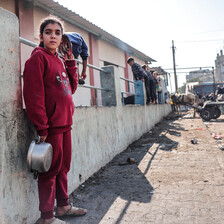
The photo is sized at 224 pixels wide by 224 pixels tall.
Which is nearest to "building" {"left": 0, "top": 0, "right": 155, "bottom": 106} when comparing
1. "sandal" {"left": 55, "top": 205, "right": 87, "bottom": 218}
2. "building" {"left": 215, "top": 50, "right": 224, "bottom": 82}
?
"sandal" {"left": 55, "top": 205, "right": 87, "bottom": 218}

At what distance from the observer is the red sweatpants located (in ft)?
6.74

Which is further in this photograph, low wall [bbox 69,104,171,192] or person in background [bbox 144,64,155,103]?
person in background [bbox 144,64,155,103]

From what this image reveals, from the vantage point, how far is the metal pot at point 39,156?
6.17 feet

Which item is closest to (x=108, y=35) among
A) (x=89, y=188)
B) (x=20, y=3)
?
(x=20, y=3)

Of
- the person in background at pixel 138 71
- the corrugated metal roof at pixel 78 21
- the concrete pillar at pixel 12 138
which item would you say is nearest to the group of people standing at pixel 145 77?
the person in background at pixel 138 71

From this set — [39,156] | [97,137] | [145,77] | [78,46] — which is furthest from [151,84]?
[39,156]

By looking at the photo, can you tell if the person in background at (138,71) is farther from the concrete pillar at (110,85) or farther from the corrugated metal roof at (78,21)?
the concrete pillar at (110,85)

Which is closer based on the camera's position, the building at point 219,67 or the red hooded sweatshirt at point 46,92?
the red hooded sweatshirt at point 46,92

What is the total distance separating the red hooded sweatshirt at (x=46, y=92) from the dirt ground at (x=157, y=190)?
1.02 m

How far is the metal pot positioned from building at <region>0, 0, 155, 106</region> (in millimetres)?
1872

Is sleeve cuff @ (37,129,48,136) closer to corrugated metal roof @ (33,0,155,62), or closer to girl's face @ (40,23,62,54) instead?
girl's face @ (40,23,62,54)

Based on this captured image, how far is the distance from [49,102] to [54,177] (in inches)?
26.1

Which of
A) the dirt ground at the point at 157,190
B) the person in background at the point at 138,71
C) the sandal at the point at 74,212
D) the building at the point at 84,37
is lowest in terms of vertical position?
the dirt ground at the point at 157,190

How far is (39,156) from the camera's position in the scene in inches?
73.9
